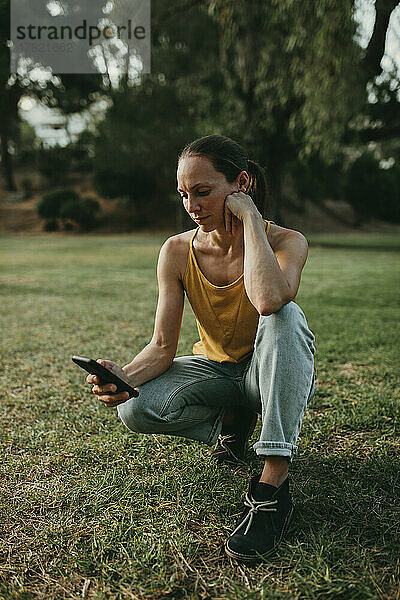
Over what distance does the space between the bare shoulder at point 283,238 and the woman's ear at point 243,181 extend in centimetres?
19

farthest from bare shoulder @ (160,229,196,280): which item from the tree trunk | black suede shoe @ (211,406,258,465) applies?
the tree trunk

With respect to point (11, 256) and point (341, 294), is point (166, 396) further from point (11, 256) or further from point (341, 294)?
point (11, 256)

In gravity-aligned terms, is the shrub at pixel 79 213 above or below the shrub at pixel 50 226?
above

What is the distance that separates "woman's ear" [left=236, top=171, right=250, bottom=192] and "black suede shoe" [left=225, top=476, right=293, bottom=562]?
1.04 m

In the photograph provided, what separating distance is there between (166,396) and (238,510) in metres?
0.47

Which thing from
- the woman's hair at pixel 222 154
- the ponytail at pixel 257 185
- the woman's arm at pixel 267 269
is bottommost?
the woman's arm at pixel 267 269

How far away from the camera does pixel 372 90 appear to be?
51.3 ft

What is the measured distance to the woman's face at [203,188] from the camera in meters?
2.04

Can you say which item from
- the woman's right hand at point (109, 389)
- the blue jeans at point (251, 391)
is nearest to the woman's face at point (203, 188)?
the blue jeans at point (251, 391)

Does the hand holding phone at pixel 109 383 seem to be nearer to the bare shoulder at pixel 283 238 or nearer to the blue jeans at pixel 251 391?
the blue jeans at pixel 251 391

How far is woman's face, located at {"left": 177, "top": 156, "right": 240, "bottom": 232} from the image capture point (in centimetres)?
204

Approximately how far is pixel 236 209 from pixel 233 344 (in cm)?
53

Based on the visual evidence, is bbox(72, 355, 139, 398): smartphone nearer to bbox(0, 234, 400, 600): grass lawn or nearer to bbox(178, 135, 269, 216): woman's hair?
bbox(0, 234, 400, 600): grass lawn

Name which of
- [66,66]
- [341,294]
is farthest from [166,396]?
[66,66]
